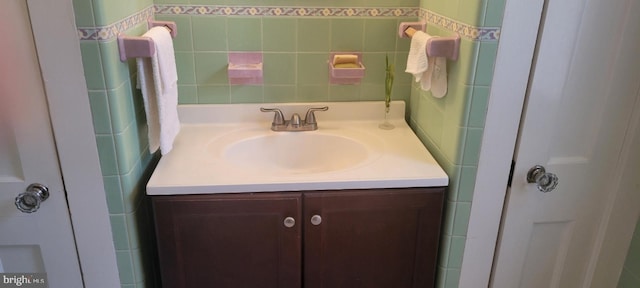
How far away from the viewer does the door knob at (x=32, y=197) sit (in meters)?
1.17

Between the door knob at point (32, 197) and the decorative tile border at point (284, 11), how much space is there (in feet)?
2.29

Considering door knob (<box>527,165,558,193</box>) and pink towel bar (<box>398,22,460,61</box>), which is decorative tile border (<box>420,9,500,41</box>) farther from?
door knob (<box>527,165,558,193</box>)

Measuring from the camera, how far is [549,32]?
3.82 ft

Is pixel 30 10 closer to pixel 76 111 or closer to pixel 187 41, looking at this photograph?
pixel 76 111

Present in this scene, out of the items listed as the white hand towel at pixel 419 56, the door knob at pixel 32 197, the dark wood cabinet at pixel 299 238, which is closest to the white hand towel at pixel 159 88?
the dark wood cabinet at pixel 299 238

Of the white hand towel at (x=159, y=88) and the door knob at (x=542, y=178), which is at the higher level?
the white hand towel at (x=159, y=88)

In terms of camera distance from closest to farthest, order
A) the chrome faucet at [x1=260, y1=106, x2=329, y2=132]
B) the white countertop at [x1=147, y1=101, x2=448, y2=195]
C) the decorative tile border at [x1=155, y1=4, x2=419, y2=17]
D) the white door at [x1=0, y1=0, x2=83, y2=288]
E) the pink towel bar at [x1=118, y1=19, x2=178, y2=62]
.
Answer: the white door at [x1=0, y1=0, x2=83, y2=288], the pink towel bar at [x1=118, y1=19, x2=178, y2=62], the white countertop at [x1=147, y1=101, x2=448, y2=195], the decorative tile border at [x1=155, y1=4, x2=419, y2=17], the chrome faucet at [x1=260, y1=106, x2=329, y2=132]

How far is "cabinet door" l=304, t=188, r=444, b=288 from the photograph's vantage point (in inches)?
51.6

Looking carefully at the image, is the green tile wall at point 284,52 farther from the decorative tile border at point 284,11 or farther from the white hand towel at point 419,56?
the white hand towel at point 419,56

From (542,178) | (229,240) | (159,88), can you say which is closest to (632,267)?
(542,178)

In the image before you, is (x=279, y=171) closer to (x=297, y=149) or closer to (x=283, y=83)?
(x=297, y=149)

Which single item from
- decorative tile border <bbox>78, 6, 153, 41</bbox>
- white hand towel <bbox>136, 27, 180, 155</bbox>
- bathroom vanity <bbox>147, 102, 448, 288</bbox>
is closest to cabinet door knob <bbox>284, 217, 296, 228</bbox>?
bathroom vanity <bbox>147, 102, 448, 288</bbox>

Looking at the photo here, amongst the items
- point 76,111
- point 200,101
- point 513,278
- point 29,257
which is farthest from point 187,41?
point 513,278

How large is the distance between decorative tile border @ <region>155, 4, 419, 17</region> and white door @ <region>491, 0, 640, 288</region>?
1.93 feet
